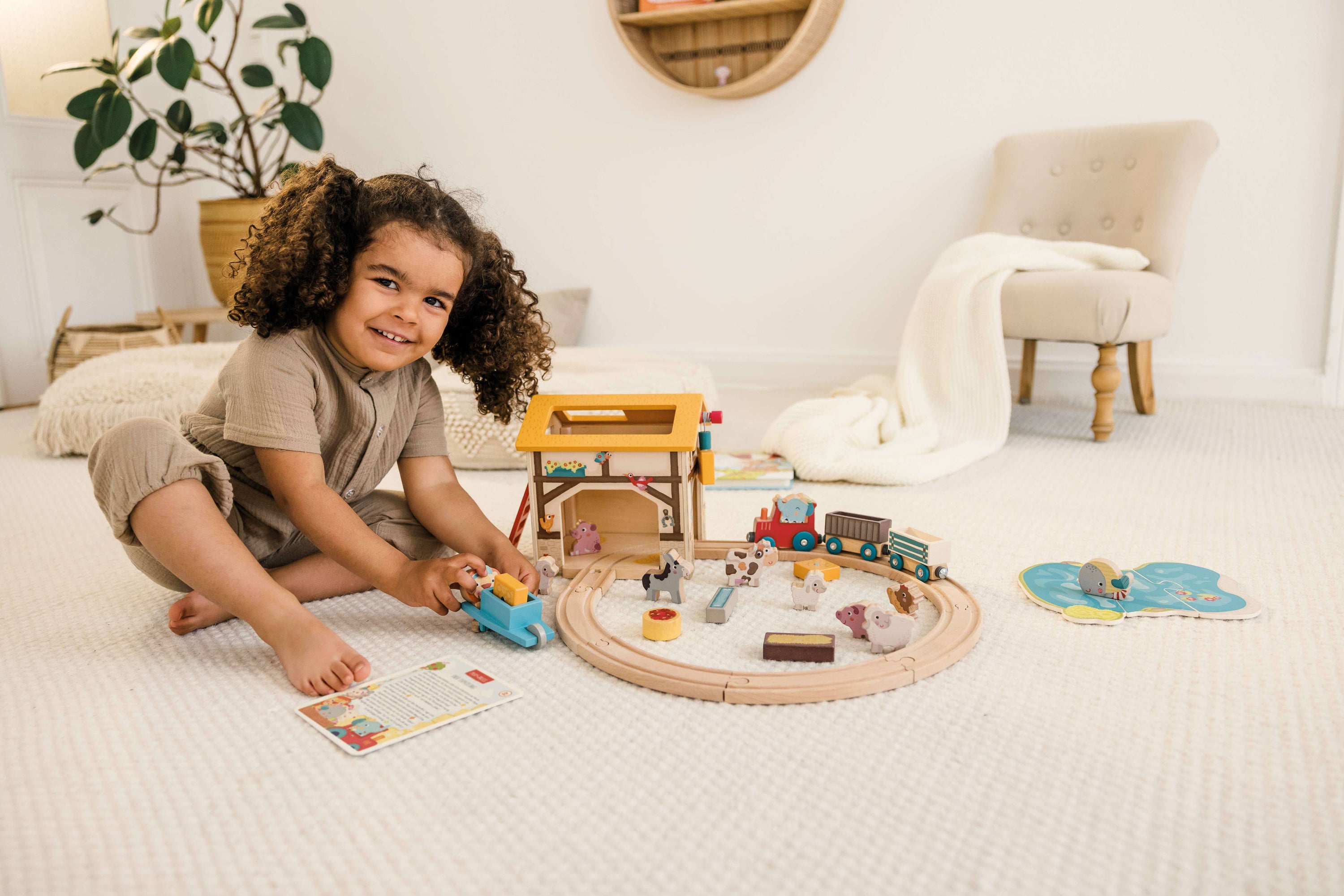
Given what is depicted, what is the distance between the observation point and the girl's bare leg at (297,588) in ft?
3.22

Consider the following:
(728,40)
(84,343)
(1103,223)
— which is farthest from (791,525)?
Answer: (84,343)

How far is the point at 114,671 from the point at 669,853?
1.99 feet

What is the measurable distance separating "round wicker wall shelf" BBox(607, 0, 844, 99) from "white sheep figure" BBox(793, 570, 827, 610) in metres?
1.72

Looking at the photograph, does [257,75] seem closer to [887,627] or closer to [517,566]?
[517,566]

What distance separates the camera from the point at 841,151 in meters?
2.43

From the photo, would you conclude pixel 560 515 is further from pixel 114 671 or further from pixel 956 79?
pixel 956 79

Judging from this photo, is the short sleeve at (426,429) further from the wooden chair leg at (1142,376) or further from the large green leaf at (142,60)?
the large green leaf at (142,60)

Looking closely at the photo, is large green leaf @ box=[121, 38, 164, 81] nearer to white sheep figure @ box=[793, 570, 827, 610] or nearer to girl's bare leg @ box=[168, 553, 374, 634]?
girl's bare leg @ box=[168, 553, 374, 634]

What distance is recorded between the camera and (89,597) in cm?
111

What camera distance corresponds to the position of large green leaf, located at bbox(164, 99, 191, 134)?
8.41 feet

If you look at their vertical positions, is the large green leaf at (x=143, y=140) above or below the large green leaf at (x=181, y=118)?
below

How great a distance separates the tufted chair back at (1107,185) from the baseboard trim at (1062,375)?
0.32 m

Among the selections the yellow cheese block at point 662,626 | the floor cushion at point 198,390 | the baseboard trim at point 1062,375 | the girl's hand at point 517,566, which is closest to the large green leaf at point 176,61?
the floor cushion at point 198,390

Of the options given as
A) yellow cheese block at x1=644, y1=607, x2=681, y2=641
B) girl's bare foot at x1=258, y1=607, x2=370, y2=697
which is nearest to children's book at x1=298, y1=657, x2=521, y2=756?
girl's bare foot at x1=258, y1=607, x2=370, y2=697
